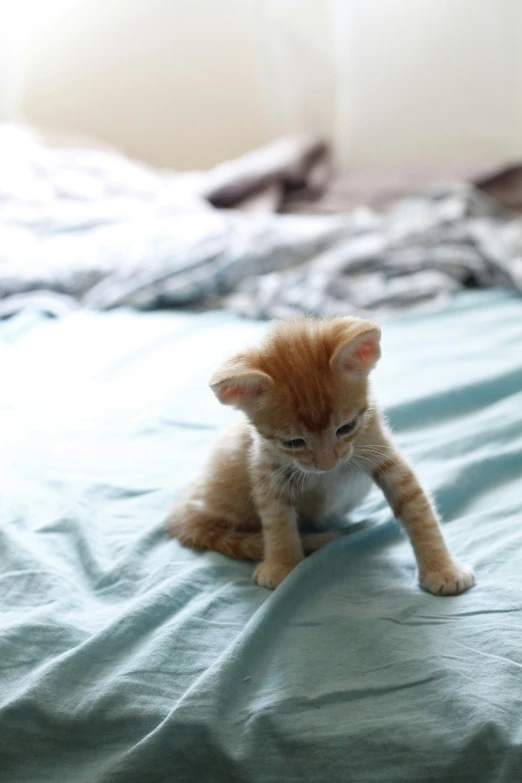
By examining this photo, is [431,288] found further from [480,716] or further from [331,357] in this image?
[480,716]

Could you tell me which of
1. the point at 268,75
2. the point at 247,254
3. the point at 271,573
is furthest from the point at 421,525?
the point at 268,75

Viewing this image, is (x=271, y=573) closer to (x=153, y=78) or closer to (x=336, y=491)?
(x=336, y=491)

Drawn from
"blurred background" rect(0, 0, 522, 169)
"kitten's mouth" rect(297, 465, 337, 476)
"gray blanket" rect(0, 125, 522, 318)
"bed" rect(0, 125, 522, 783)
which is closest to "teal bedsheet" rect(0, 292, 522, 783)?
"bed" rect(0, 125, 522, 783)

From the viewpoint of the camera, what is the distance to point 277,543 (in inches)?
44.0

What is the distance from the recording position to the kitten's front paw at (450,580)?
1.00 m

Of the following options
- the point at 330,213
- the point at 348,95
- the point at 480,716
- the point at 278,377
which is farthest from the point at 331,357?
the point at 348,95

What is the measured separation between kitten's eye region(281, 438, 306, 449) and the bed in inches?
6.0

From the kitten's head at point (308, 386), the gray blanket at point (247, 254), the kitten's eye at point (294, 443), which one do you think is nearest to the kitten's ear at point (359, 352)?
the kitten's head at point (308, 386)

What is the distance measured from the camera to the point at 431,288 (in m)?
2.21

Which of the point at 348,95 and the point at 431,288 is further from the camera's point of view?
the point at 348,95

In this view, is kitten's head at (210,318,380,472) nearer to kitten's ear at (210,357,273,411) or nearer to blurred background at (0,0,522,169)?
kitten's ear at (210,357,273,411)

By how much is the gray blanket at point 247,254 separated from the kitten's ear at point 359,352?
3.43 feet

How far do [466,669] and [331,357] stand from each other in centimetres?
39

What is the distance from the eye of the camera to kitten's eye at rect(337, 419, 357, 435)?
1066 millimetres
